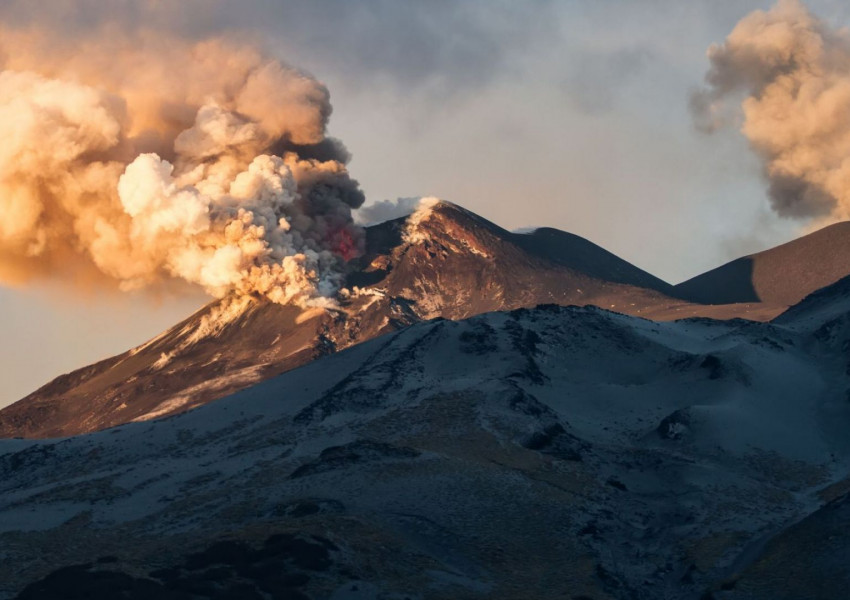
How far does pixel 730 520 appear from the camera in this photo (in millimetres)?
70875

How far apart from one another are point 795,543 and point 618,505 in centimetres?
1522

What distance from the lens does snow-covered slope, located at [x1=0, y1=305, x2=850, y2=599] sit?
61.2 m

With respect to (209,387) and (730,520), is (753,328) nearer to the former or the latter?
(730,520)

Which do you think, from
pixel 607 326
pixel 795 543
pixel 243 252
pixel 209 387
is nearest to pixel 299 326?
pixel 243 252

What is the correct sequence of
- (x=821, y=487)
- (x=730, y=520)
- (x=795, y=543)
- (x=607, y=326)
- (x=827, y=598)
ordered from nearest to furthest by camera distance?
1. (x=827, y=598)
2. (x=795, y=543)
3. (x=730, y=520)
4. (x=821, y=487)
5. (x=607, y=326)

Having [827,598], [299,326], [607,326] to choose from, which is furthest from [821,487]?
[299,326]

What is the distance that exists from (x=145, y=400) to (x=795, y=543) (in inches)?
4853

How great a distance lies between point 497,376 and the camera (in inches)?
3716

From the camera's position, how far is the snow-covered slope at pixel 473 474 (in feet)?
201

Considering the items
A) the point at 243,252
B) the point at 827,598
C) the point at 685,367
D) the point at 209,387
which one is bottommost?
the point at 827,598

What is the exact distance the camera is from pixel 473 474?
74562 mm

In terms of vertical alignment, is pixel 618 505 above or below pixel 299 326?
below

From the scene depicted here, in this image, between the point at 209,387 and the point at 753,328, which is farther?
the point at 209,387

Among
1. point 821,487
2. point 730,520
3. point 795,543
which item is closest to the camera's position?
point 795,543
